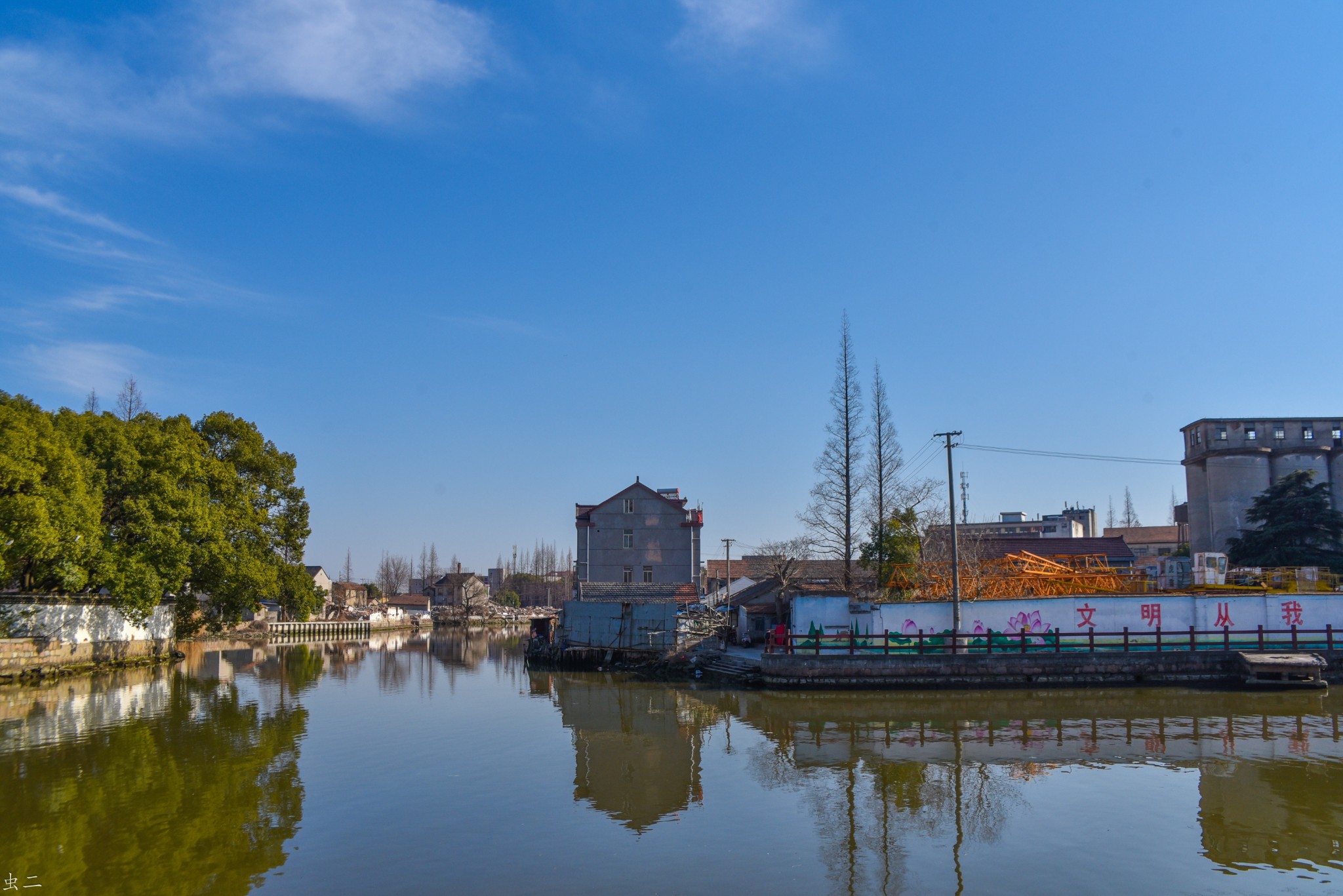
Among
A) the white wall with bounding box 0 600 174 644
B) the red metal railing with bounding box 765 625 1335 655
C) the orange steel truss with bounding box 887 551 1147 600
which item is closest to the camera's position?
the red metal railing with bounding box 765 625 1335 655

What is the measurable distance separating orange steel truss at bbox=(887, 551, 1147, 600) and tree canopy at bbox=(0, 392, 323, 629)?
94.1 feet

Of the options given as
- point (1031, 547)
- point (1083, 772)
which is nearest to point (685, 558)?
point (1031, 547)

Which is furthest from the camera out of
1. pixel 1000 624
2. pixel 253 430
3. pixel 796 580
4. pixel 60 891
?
pixel 796 580

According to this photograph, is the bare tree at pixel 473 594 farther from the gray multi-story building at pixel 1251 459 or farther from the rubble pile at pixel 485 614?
the gray multi-story building at pixel 1251 459

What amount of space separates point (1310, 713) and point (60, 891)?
1090 inches

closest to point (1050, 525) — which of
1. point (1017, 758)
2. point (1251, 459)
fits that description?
point (1251, 459)

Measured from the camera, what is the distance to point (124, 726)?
2195 cm

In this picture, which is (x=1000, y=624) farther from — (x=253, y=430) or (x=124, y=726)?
(x=253, y=430)

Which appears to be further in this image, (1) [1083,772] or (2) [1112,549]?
(2) [1112,549]

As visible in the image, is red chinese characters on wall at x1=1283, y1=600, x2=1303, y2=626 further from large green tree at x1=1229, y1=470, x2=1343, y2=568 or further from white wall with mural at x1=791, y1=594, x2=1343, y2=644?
large green tree at x1=1229, y1=470, x2=1343, y2=568

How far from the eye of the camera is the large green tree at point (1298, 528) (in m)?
42.8

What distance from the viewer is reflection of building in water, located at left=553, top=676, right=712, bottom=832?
1482 centimetres

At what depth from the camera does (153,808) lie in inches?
552

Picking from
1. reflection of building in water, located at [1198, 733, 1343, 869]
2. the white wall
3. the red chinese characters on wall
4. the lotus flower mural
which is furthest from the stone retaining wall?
the red chinese characters on wall
